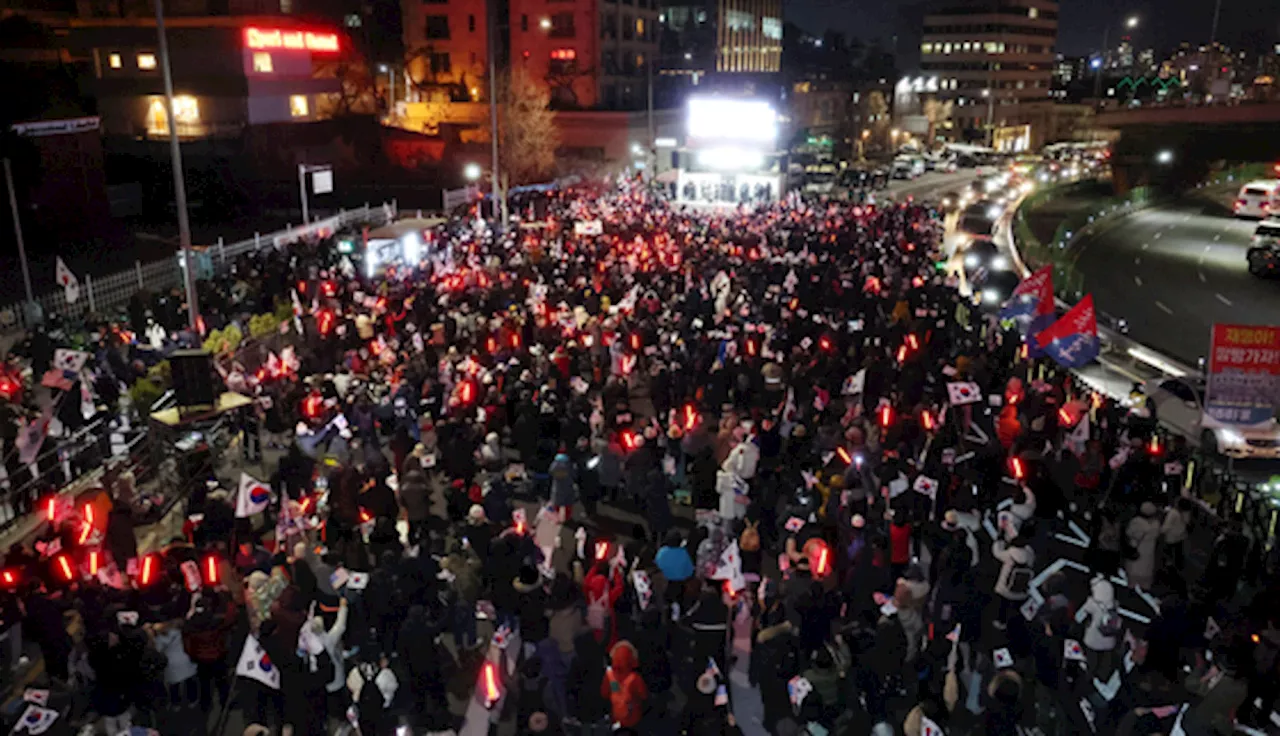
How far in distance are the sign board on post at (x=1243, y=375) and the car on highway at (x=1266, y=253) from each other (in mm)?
23414

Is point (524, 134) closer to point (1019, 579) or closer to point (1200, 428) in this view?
point (1200, 428)

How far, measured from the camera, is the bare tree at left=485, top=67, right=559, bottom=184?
162 feet

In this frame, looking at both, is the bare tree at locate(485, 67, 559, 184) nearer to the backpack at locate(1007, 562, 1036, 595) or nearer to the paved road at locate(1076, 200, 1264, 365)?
the paved road at locate(1076, 200, 1264, 365)

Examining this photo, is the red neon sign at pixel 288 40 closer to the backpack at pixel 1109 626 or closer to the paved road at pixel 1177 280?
the paved road at pixel 1177 280

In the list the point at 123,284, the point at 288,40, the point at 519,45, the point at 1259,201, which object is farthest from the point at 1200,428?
the point at 519,45

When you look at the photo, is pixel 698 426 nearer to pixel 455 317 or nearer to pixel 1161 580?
pixel 1161 580

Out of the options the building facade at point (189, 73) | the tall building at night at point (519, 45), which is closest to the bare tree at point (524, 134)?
the building facade at point (189, 73)

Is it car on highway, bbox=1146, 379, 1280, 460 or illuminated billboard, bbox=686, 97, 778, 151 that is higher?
illuminated billboard, bbox=686, 97, 778, 151

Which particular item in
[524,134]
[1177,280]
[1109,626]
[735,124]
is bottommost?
[1177,280]

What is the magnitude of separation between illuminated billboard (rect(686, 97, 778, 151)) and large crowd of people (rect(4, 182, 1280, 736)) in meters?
28.3

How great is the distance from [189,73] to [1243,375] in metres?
46.1

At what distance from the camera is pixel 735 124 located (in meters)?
45.7

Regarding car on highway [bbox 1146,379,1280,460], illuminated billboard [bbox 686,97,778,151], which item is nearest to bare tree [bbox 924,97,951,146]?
illuminated billboard [bbox 686,97,778,151]

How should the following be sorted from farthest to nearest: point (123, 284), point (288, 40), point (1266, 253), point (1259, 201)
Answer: point (288, 40) < point (1259, 201) < point (1266, 253) < point (123, 284)
